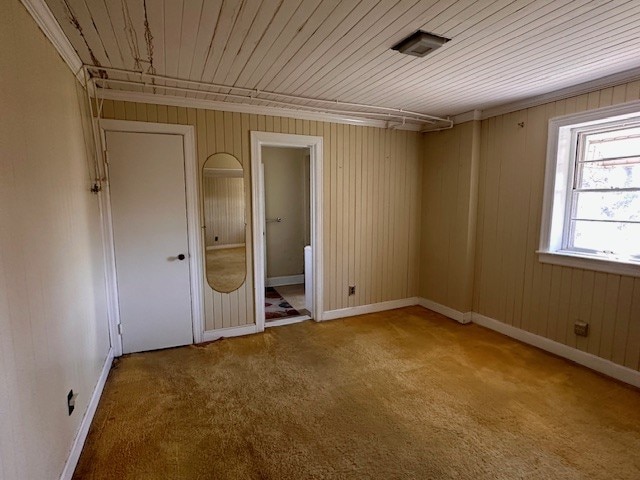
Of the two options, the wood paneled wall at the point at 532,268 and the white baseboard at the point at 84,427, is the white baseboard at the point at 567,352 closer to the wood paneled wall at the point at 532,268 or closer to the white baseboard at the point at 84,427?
the wood paneled wall at the point at 532,268

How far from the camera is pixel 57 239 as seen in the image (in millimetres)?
1859

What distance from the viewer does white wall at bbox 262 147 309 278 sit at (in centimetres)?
567

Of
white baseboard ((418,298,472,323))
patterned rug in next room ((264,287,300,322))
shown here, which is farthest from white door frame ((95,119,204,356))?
white baseboard ((418,298,472,323))

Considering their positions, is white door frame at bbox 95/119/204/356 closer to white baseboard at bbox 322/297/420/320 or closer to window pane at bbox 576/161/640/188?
white baseboard at bbox 322/297/420/320

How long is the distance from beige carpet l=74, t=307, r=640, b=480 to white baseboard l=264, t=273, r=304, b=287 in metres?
2.38

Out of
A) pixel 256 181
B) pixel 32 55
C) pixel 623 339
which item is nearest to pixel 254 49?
pixel 32 55

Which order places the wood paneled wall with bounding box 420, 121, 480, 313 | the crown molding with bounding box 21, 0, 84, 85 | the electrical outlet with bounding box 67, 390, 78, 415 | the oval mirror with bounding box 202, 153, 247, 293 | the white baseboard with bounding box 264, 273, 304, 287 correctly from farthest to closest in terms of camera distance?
the white baseboard with bounding box 264, 273, 304, 287 < the wood paneled wall with bounding box 420, 121, 480, 313 < the oval mirror with bounding box 202, 153, 247, 293 < the electrical outlet with bounding box 67, 390, 78, 415 < the crown molding with bounding box 21, 0, 84, 85

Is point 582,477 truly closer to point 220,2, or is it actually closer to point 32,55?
point 220,2

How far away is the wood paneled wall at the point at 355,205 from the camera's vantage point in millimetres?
3510

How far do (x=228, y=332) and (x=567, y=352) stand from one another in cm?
333

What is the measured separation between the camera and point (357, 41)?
210cm

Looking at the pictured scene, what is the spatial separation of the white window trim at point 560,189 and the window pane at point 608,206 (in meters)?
0.13

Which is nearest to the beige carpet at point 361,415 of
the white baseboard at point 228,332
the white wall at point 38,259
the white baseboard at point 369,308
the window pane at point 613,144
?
the white baseboard at point 228,332

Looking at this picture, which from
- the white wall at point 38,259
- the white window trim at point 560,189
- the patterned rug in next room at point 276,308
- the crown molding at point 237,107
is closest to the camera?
the white wall at point 38,259
